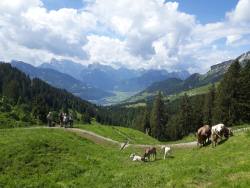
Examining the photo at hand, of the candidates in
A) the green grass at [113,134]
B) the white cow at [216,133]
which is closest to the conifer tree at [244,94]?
the green grass at [113,134]

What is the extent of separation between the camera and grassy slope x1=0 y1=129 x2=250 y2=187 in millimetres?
22406

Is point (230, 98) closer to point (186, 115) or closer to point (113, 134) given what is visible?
point (186, 115)

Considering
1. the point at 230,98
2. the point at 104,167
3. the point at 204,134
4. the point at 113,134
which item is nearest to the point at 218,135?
the point at 204,134

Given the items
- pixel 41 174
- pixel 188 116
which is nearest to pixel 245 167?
pixel 41 174

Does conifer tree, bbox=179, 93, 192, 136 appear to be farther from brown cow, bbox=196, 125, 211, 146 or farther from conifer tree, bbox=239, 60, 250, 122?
brown cow, bbox=196, 125, 211, 146

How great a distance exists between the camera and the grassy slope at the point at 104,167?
22.4 metres

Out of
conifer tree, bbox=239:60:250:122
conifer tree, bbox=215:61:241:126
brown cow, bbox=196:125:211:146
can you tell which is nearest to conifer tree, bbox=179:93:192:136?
conifer tree, bbox=215:61:241:126

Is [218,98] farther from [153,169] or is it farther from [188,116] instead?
[153,169]

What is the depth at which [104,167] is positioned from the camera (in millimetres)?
33125

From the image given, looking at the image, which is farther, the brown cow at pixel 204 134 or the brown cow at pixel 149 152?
the brown cow at pixel 204 134

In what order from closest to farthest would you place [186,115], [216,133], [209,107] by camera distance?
1. [216,133]
2. [209,107]
3. [186,115]

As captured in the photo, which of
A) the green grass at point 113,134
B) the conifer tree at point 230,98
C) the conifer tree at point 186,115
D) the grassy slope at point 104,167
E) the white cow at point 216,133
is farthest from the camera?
the conifer tree at point 186,115

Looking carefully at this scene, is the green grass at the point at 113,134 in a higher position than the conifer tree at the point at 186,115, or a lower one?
lower

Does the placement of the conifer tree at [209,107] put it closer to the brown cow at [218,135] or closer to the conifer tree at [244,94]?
the conifer tree at [244,94]
